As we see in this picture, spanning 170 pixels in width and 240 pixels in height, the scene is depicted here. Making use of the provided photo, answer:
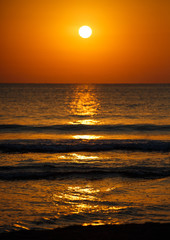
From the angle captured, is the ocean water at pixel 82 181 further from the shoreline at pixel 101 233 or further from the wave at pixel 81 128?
the wave at pixel 81 128

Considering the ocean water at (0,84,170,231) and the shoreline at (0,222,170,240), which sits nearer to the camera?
the shoreline at (0,222,170,240)

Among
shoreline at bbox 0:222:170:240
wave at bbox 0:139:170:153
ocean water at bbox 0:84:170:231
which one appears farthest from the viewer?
wave at bbox 0:139:170:153

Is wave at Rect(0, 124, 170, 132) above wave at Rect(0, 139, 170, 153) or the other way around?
above

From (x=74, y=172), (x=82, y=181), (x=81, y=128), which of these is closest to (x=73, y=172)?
(x=74, y=172)

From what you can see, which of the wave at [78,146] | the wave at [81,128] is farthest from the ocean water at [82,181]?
the wave at [81,128]

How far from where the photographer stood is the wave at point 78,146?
61.2 feet

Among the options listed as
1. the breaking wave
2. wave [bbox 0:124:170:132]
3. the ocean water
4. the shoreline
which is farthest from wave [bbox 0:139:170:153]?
the shoreline

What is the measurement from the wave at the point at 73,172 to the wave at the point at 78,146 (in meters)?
4.98

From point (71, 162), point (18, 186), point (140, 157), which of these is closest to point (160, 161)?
point (140, 157)

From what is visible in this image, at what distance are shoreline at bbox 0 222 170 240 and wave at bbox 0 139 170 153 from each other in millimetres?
11135

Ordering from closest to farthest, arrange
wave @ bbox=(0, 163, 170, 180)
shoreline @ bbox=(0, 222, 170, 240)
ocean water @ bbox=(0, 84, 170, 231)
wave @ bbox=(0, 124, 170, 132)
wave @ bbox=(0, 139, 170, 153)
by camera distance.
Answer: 1. shoreline @ bbox=(0, 222, 170, 240)
2. ocean water @ bbox=(0, 84, 170, 231)
3. wave @ bbox=(0, 163, 170, 180)
4. wave @ bbox=(0, 139, 170, 153)
5. wave @ bbox=(0, 124, 170, 132)

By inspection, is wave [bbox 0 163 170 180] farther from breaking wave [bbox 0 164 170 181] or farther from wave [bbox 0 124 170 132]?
wave [bbox 0 124 170 132]

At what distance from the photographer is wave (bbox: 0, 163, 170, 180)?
11.9 meters

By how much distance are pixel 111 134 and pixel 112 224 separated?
17.8 m
